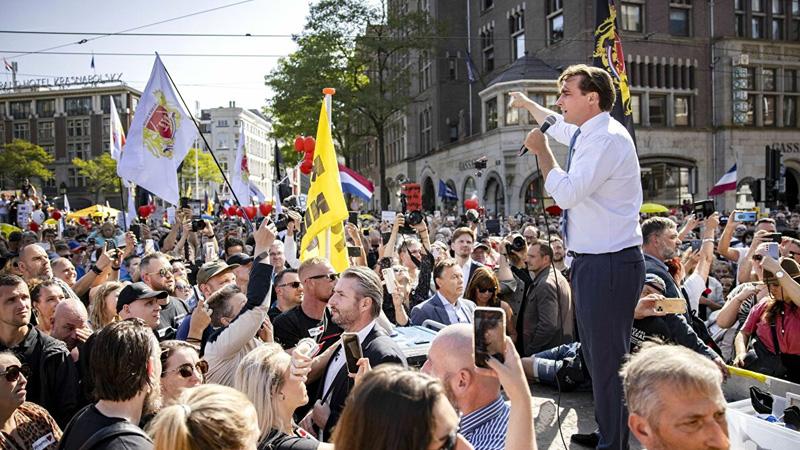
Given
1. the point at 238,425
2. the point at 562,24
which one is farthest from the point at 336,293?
the point at 562,24

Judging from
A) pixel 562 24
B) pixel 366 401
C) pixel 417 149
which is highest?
pixel 562 24

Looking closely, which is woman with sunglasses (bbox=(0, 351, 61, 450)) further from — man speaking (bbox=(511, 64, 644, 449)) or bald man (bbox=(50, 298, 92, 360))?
man speaking (bbox=(511, 64, 644, 449))

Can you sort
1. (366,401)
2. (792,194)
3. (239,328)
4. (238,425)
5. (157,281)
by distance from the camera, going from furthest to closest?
1. (792,194)
2. (157,281)
3. (239,328)
4. (238,425)
5. (366,401)

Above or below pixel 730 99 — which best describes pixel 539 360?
below

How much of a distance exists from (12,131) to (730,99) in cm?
9444

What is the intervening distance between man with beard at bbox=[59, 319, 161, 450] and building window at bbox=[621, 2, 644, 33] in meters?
31.7

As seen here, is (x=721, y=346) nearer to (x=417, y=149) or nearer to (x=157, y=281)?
(x=157, y=281)

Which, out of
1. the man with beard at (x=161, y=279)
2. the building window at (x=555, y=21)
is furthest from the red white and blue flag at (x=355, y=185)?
the building window at (x=555, y=21)

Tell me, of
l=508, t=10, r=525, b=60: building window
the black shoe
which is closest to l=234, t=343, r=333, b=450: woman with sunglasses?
the black shoe

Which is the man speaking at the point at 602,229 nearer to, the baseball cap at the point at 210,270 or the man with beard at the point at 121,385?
the man with beard at the point at 121,385

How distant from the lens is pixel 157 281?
6.56 m

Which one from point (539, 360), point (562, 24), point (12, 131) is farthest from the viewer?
point (12, 131)

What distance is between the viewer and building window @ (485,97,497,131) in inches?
1321

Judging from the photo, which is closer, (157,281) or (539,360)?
(539,360)
